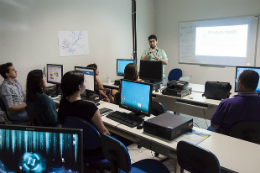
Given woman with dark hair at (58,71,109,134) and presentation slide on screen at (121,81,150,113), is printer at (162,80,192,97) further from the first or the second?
woman with dark hair at (58,71,109,134)

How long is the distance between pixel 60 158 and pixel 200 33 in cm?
483

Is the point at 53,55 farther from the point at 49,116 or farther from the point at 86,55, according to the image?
the point at 49,116

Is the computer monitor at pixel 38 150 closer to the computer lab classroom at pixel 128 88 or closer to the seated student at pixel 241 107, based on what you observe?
the computer lab classroom at pixel 128 88

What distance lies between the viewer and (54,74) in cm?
379

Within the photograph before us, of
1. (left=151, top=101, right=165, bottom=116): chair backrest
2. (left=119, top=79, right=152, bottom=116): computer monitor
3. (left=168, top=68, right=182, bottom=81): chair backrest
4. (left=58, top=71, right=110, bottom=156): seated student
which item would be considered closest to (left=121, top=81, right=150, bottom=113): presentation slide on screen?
(left=119, top=79, right=152, bottom=116): computer monitor

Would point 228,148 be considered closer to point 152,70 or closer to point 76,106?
point 76,106

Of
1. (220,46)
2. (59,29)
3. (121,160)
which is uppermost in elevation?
(59,29)

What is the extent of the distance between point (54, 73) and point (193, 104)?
249 centimetres

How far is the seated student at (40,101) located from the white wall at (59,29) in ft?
5.25

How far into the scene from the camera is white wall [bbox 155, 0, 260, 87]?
4.45 m

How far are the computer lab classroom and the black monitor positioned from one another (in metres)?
0.02

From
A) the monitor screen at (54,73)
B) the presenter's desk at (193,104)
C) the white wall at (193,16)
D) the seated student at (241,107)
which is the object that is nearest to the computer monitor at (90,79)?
the monitor screen at (54,73)

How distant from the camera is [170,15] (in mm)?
5637

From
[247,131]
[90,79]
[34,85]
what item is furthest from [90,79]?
[247,131]
